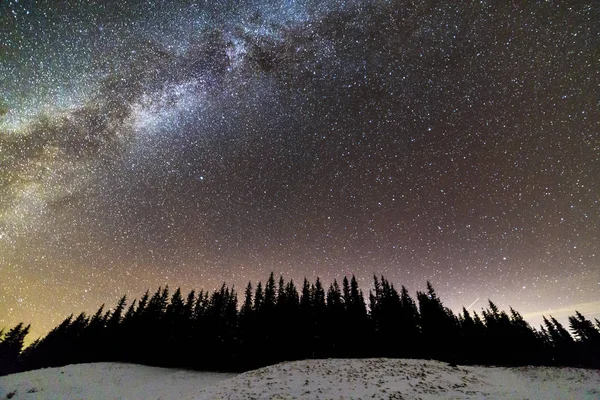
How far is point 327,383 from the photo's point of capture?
21.8 metres

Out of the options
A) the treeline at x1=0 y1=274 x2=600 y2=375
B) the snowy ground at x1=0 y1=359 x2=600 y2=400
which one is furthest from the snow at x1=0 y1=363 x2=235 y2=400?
the treeline at x1=0 y1=274 x2=600 y2=375

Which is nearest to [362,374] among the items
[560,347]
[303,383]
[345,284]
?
[303,383]

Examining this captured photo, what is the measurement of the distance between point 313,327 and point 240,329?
502 inches

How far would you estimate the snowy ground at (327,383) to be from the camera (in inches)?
792

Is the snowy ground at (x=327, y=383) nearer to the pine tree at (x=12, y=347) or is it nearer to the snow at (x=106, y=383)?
the snow at (x=106, y=383)

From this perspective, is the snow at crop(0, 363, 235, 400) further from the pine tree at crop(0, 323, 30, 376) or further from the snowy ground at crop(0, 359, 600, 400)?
the pine tree at crop(0, 323, 30, 376)

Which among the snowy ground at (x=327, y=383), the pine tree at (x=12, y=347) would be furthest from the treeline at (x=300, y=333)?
the snowy ground at (x=327, y=383)

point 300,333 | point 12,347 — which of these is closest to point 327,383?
point 300,333

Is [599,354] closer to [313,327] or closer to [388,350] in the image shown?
[388,350]

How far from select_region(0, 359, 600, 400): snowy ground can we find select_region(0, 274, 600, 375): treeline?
8632mm

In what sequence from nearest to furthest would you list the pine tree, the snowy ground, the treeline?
1. the snowy ground
2. the treeline
3. the pine tree

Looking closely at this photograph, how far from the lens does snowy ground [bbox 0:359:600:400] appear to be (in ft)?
66.0

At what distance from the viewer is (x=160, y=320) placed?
1977 inches

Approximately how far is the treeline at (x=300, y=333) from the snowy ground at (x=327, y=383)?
863 cm
